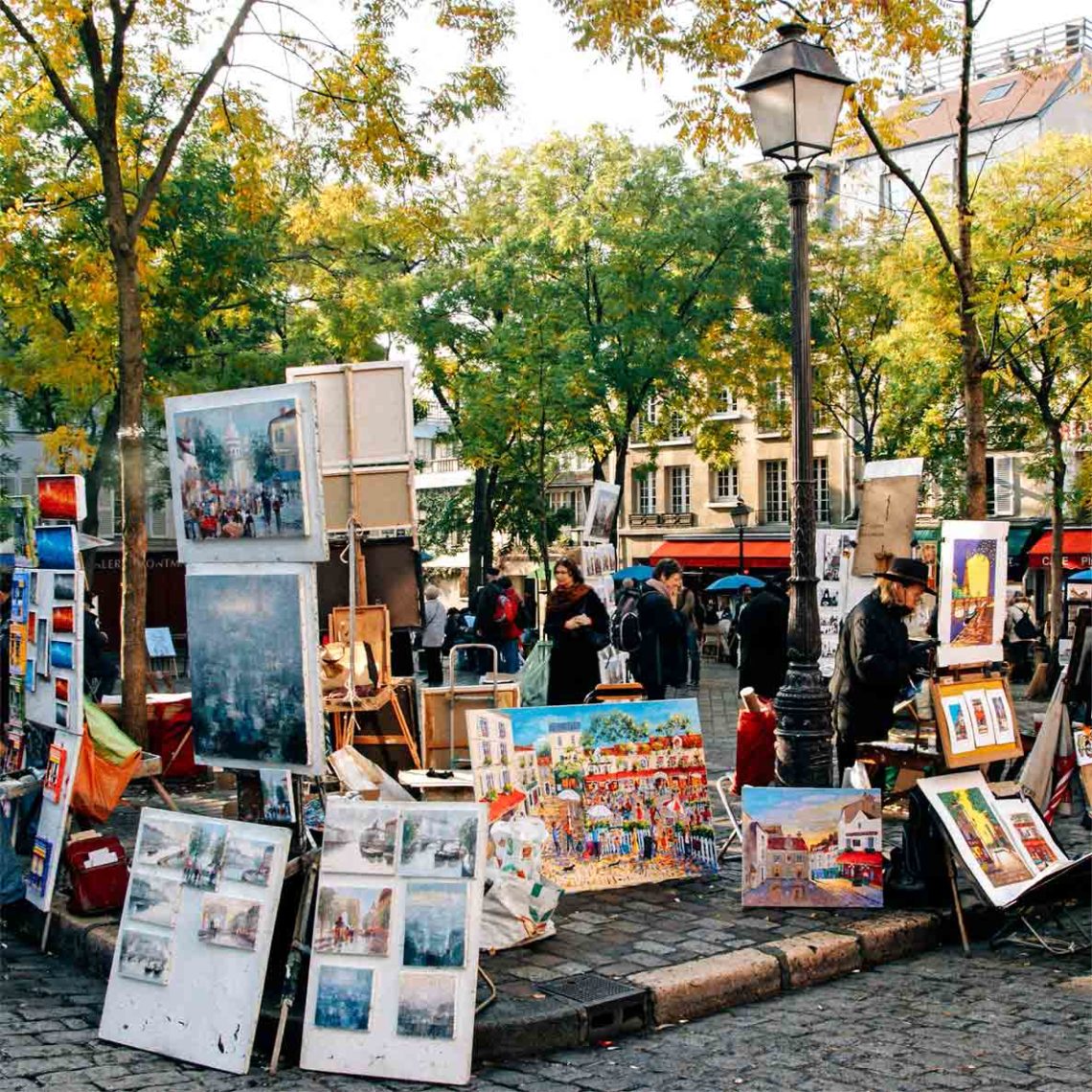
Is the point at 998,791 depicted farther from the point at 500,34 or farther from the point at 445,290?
the point at 445,290

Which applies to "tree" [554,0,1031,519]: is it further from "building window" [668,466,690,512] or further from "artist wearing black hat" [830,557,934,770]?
"building window" [668,466,690,512]

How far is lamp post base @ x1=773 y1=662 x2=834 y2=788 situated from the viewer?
793cm

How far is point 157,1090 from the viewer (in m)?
4.82

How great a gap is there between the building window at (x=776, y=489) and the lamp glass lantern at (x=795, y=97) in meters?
37.7

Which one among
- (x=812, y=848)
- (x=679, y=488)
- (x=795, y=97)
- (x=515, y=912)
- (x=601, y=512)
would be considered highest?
(x=795, y=97)

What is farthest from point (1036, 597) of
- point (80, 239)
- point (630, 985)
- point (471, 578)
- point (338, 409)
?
point (630, 985)

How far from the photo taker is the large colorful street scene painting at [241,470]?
5410 millimetres

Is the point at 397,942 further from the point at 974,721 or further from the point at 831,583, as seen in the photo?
the point at 831,583

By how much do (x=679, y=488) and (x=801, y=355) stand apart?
41616mm

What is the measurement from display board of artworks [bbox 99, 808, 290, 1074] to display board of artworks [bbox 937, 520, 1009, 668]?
4.02 meters

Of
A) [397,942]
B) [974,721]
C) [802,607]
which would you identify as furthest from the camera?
[802,607]

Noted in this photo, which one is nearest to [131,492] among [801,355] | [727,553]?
[801,355]

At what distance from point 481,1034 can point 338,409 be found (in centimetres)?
534

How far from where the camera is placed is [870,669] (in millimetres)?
7625
